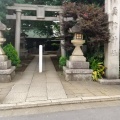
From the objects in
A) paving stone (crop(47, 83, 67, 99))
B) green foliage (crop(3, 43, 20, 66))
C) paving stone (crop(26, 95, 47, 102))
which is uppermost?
green foliage (crop(3, 43, 20, 66))

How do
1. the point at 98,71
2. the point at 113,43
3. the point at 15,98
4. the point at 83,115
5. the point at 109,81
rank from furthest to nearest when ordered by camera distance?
the point at 98,71 < the point at 113,43 < the point at 109,81 < the point at 15,98 < the point at 83,115

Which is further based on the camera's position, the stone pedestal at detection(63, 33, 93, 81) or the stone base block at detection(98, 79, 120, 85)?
the stone pedestal at detection(63, 33, 93, 81)

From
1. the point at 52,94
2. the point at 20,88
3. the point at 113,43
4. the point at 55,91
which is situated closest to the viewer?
the point at 52,94

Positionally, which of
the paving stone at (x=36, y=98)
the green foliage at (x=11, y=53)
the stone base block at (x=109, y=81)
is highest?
the green foliage at (x=11, y=53)

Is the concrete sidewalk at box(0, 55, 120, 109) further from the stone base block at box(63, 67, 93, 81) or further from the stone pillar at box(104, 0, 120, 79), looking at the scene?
the stone pillar at box(104, 0, 120, 79)

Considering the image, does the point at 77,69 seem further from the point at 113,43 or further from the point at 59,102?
the point at 59,102

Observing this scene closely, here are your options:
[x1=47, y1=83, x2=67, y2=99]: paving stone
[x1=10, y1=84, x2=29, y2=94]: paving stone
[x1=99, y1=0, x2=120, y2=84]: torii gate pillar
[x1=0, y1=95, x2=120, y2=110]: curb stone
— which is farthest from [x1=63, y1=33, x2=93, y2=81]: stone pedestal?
[x1=0, y1=95, x2=120, y2=110]: curb stone

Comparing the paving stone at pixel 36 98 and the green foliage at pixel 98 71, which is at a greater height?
the green foliage at pixel 98 71

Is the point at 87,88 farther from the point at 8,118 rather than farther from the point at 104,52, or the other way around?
the point at 8,118

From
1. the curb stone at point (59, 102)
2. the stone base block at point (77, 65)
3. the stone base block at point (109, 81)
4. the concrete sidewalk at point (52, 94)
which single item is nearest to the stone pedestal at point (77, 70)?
the stone base block at point (77, 65)

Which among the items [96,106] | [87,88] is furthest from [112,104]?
[87,88]

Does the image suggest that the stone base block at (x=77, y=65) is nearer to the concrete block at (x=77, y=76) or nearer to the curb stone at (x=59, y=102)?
the concrete block at (x=77, y=76)

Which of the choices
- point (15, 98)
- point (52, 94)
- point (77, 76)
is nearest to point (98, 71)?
point (77, 76)

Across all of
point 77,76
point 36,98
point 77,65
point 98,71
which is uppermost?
point 77,65
